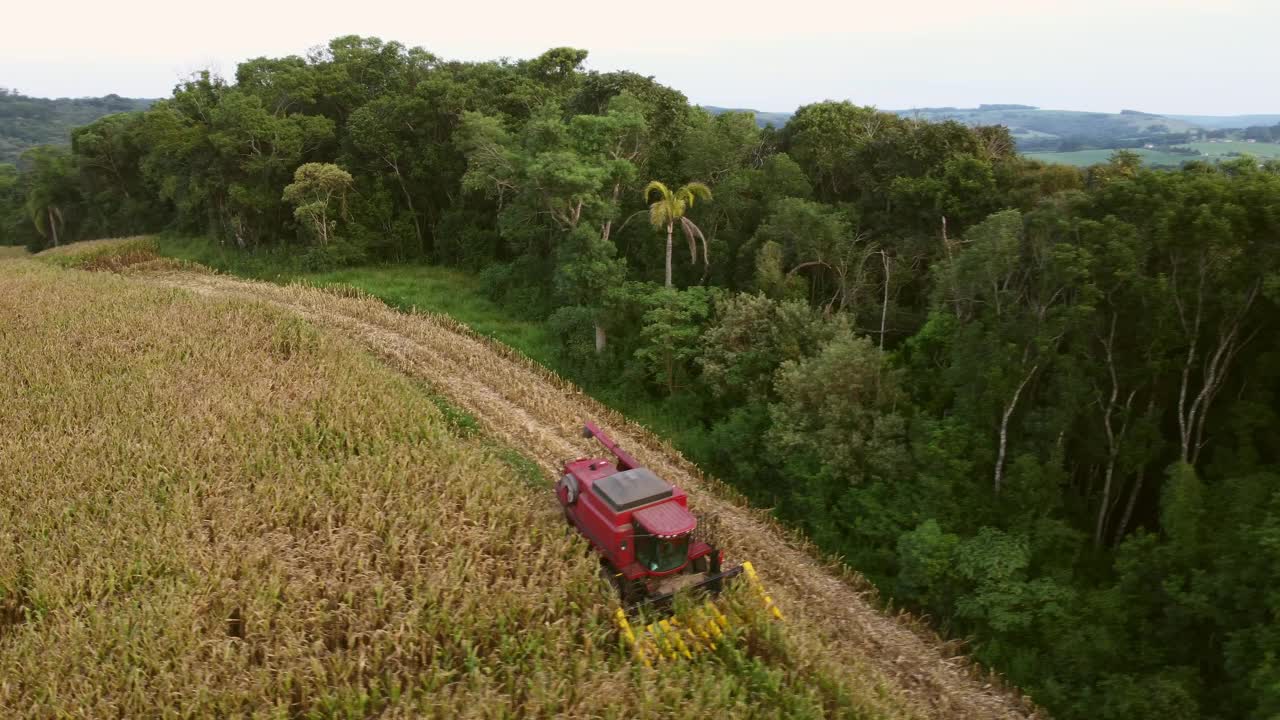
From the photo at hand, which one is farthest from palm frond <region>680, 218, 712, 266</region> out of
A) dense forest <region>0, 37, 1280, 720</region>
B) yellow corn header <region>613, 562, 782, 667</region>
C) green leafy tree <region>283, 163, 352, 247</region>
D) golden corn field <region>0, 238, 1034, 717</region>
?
green leafy tree <region>283, 163, 352, 247</region>

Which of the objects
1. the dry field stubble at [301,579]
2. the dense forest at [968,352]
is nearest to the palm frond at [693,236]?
the dense forest at [968,352]

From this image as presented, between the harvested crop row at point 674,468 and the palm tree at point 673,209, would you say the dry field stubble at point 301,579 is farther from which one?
the palm tree at point 673,209

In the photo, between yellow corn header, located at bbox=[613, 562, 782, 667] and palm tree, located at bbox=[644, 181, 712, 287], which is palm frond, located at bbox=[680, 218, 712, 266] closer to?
palm tree, located at bbox=[644, 181, 712, 287]

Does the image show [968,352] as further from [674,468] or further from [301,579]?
[301,579]

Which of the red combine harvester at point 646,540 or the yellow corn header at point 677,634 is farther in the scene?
the red combine harvester at point 646,540

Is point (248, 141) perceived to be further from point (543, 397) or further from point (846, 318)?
point (846, 318)

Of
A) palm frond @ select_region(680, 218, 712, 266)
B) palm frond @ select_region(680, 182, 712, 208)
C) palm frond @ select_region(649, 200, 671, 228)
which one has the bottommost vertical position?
palm frond @ select_region(680, 218, 712, 266)

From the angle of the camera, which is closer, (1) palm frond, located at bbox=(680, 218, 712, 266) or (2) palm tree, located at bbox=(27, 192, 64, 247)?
(1) palm frond, located at bbox=(680, 218, 712, 266)
